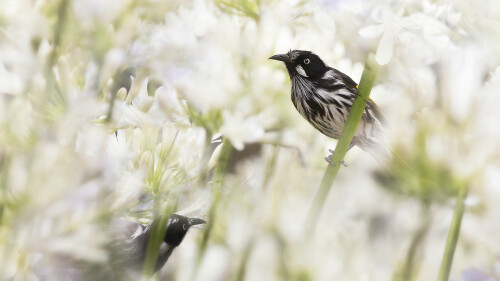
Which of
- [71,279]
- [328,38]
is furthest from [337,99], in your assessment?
[71,279]

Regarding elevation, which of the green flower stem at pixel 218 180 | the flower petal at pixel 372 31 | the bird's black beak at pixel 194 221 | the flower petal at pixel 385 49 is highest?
the flower petal at pixel 372 31

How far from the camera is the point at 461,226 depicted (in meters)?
0.49

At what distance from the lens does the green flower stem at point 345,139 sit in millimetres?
442

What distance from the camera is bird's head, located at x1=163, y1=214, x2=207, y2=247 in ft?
1.51

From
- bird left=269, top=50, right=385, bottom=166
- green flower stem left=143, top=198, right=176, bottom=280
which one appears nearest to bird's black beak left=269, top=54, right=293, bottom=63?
bird left=269, top=50, right=385, bottom=166

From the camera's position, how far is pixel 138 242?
46 cm

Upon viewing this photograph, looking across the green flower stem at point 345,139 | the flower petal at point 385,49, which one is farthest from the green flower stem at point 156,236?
the flower petal at point 385,49

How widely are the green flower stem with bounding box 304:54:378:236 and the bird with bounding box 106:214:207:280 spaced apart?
0.35 feet

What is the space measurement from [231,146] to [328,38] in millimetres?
143

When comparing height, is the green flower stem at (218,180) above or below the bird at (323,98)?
below

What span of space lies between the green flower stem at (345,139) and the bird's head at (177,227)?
4.5 inches

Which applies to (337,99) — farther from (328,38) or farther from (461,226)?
(461,226)

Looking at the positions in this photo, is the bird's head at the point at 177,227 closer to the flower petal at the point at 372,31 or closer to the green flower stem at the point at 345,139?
the green flower stem at the point at 345,139

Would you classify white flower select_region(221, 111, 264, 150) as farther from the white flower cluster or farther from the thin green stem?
the thin green stem
